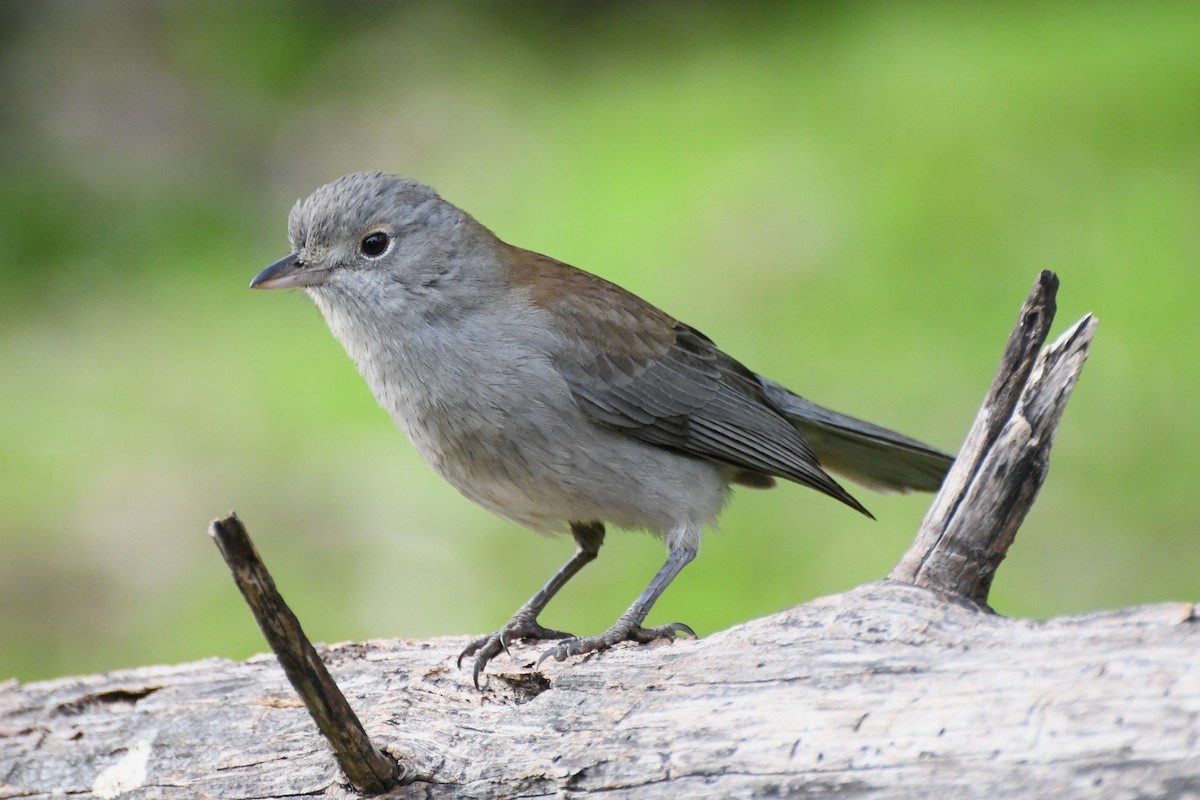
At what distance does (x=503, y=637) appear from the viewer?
4281 millimetres

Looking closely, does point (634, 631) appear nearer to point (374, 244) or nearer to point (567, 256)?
point (374, 244)

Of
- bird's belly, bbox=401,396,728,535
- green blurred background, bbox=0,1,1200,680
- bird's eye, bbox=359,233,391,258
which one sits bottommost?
bird's belly, bbox=401,396,728,535

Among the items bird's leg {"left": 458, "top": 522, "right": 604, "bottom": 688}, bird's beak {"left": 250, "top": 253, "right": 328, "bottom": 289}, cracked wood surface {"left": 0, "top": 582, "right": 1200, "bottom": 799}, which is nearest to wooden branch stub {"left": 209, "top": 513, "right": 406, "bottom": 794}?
cracked wood surface {"left": 0, "top": 582, "right": 1200, "bottom": 799}

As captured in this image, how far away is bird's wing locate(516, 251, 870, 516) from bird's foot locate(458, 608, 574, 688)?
2.42 feet

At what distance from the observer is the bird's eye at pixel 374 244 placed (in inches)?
175

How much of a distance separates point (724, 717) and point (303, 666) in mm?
1012

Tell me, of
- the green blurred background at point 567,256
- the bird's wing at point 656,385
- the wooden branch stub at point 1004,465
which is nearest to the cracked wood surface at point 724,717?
the wooden branch stub at point 1004,465

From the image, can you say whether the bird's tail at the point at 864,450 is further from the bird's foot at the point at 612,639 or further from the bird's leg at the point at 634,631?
the bird's foot at the point at 612,639

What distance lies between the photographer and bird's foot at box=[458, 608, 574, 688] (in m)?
4.05

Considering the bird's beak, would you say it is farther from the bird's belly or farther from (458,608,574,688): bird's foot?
(458,608,574,688): bird's foot

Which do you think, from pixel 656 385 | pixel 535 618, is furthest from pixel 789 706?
pixel 656 385

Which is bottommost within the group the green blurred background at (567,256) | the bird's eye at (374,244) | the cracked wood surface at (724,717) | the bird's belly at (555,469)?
the cracked wood surface at (724,717)

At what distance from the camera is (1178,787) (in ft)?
8.25

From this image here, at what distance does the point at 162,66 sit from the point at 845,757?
419 inches
